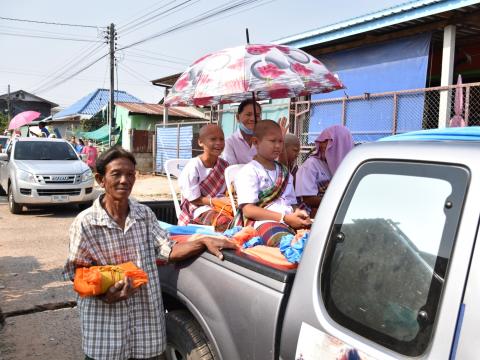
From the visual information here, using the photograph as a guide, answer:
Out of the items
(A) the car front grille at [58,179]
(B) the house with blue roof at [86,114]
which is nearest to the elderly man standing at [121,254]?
(A) the car front grille at [58,179]

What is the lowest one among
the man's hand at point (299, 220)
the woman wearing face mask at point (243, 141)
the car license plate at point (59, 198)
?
the car license plate at point (59, 198)

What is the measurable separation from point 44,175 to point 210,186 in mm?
6501

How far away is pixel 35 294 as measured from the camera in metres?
4.70

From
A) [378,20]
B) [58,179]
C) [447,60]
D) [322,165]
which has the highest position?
[378,20]

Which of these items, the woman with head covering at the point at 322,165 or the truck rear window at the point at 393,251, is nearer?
the truck rear window at the point at 393,251

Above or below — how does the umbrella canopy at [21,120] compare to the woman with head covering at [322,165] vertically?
above

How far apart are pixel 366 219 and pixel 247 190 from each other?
63.0 inches

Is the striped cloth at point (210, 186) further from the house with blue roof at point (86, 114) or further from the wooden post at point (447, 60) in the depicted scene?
the house with blue roof at point (86, 114)

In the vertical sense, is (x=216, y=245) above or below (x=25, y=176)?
above

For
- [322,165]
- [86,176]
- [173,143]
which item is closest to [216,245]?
[322,165]

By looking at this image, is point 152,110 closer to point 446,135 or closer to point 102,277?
point 102,277

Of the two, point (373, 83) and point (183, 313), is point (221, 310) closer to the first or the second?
point (183, 313)

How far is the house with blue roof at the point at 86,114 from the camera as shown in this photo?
30.0 metres

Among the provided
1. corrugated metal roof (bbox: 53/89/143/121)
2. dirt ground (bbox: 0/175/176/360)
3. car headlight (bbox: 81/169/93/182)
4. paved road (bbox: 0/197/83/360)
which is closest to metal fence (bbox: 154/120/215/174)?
car headlight (bbox: 81/169/93/182)
